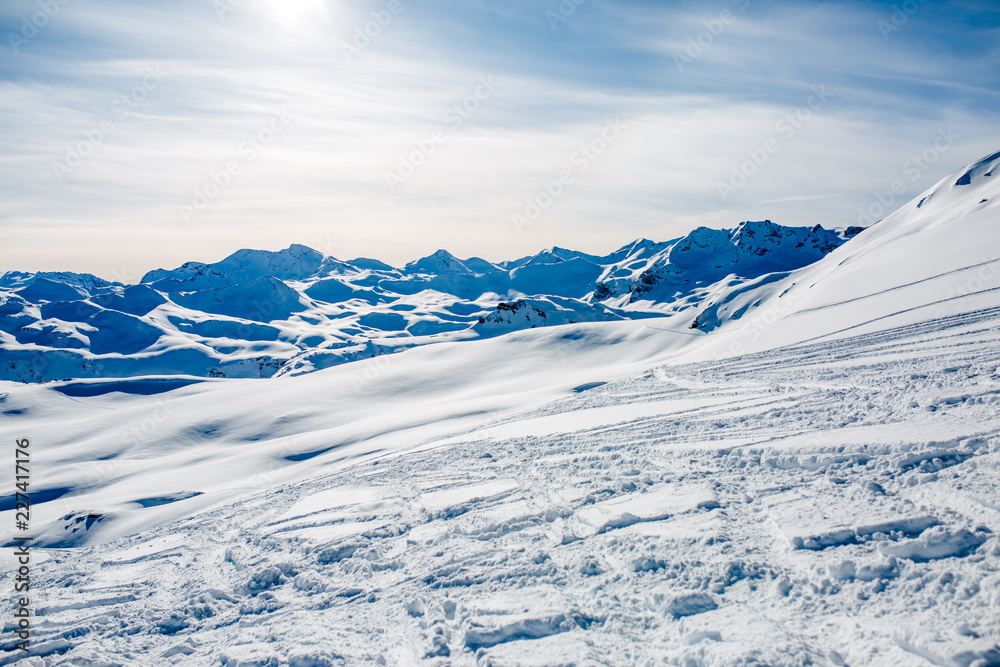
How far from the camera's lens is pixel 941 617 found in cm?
353

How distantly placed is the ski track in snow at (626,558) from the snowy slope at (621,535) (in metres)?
0.02

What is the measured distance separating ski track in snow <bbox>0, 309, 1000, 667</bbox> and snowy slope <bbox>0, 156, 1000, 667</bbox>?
2cm

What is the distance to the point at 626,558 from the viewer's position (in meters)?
4.98

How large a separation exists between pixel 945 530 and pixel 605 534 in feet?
9.70

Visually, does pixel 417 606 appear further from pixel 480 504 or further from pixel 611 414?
pixel 611 414

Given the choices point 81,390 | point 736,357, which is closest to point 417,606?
point 736,357

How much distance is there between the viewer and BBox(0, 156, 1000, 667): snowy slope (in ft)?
13.0

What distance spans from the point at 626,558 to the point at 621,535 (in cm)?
40

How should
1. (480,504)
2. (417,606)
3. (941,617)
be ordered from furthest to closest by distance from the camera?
1. (480,504)
2. (417,606)
3. (941,617)

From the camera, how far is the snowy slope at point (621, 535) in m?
3.95

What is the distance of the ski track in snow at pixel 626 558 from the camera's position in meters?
3.86

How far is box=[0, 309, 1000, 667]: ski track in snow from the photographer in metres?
3.86

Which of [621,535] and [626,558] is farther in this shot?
[621,535]

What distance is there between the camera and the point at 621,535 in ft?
17.6
